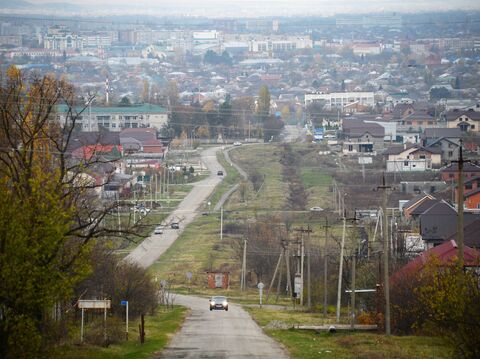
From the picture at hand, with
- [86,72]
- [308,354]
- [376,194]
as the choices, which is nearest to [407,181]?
[376,194]

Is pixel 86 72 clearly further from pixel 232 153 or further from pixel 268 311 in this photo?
pixel 268 311

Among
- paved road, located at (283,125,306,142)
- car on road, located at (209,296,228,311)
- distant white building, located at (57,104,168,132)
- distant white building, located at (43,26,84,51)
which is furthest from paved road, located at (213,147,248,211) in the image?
distant white building, located at (43,26,84,51)

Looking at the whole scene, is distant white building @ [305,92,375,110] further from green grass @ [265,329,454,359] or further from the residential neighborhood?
green grass @ [265,329,454,359]

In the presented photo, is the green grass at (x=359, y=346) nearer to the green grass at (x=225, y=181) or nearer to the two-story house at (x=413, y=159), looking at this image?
the green grass at (x=225, y=181)

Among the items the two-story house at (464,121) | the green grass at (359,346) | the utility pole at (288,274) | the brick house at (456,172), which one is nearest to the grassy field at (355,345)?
the green grass at (359,346)

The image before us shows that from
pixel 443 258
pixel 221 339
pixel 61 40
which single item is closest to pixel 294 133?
pixel 443 258
